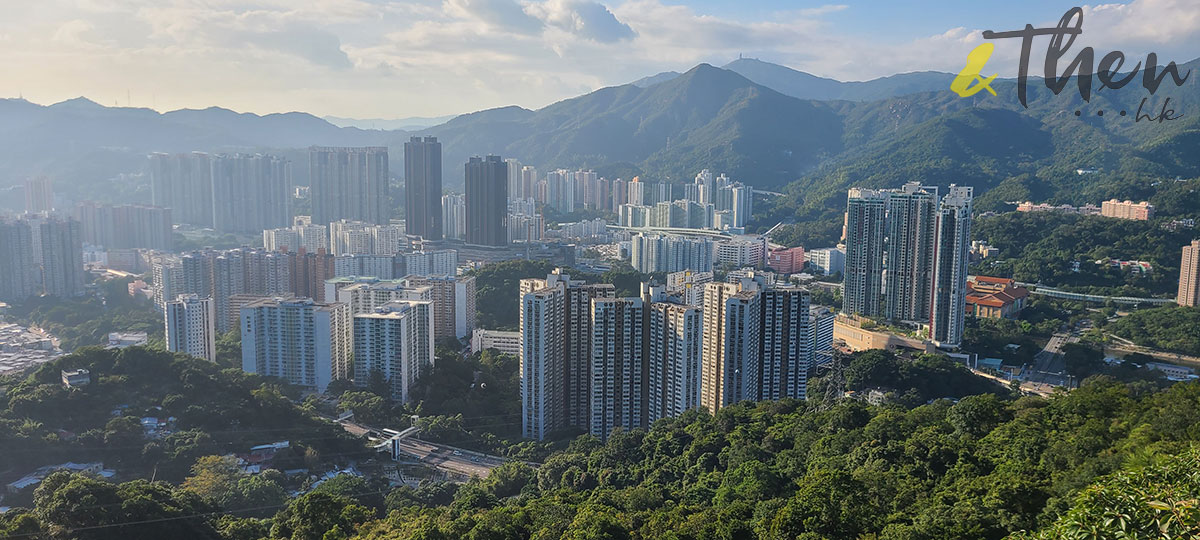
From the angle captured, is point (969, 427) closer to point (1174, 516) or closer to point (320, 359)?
point (1174, 516)

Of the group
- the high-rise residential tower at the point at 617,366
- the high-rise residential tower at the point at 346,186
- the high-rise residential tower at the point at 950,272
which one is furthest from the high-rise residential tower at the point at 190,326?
the high-rise residential tower at the point at 346,186

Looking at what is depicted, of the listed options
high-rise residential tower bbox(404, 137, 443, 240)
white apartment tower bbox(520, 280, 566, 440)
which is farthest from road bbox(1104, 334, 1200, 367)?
high-rise residential tower bbox(404, 137, 443, 240)

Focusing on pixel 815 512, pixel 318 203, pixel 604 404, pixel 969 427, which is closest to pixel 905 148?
pixel 318 203

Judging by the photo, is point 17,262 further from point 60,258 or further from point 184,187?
point 184,187

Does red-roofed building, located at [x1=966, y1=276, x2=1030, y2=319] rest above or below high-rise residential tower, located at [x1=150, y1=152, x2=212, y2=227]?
below

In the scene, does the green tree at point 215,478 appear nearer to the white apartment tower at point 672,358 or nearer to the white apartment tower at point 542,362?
the white apartment tower at point 542,362

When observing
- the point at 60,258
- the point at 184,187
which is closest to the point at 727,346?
the point at 60,258

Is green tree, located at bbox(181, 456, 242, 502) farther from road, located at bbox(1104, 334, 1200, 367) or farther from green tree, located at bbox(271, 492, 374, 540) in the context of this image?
road, located at bbox(1104, 334, 1200, 367)

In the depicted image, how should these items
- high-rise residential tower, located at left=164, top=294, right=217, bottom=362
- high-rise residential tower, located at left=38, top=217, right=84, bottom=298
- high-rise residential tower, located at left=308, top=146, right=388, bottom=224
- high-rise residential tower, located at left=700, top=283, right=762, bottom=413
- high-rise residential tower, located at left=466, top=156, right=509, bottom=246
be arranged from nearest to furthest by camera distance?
1. high-rise residential tower, located at left=700, top=283, right=762, bottom=413
2. high-rise residential tower, located at left=164, top=294, right=217, bottom=362
3. high-rise residential tower, located at left=38, top=217, right=84, bottom=298
4. high-rise residential tower, located at left=466, top=156, right=509, bottom=246
5. high-rise residential tower, located at left=308, top=146, right=388, bottom=224
